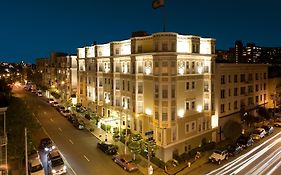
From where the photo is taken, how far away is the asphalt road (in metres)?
35.0

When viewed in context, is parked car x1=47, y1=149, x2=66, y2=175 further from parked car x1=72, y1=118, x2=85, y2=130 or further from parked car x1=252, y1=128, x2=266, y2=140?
parked car x1=252, y1=128, x2=266, y2=140

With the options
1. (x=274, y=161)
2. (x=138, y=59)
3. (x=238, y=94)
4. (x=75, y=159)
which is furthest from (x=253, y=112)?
(x=75, y=159)

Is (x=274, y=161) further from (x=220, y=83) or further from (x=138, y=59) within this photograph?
(x=138, y=59)

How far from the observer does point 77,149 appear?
4256 cm

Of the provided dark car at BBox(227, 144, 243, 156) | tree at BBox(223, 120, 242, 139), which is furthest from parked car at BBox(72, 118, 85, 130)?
dark car at BBox(227, 144, 243, 156)

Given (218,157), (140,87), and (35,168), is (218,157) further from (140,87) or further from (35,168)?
(35,168)

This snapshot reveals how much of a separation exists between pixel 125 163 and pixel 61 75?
6321cm

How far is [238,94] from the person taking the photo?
5350cm

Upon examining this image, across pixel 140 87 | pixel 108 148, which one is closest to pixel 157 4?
pixel 140 87

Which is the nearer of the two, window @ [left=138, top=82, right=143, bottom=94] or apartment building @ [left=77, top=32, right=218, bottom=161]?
apartment building @ [left=77, top=32, right=218, bottom=161]

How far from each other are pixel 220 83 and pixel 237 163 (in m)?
16.0

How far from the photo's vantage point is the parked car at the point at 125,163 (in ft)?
113

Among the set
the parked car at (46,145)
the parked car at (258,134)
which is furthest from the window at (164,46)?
the parked car at (258,134)

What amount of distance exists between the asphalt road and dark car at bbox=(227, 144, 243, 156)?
49.1 ft
